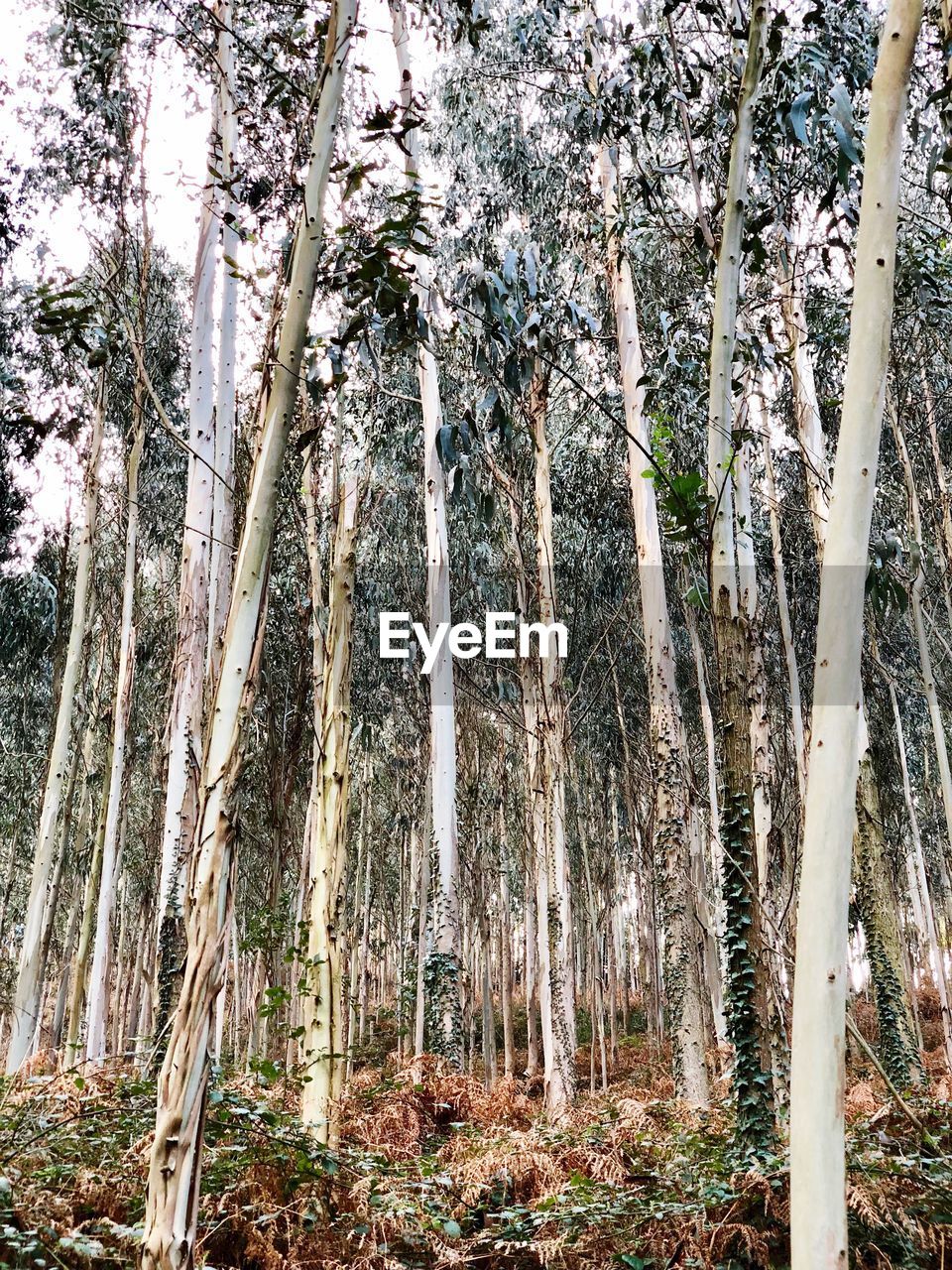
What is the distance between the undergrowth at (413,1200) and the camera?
3066 mm

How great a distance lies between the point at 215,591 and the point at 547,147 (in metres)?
9.12

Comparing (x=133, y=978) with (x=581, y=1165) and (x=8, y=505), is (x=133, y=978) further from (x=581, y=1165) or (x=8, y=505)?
(x=581, y=1165)

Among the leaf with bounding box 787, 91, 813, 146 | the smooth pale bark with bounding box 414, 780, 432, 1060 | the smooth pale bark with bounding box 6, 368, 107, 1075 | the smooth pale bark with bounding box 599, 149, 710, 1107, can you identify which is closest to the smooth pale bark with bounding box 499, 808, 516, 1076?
the smooth pale bark with bounding box 414, 780, 432, 1060

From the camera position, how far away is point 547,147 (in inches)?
438

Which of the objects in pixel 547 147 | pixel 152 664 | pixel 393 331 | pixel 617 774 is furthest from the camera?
pixel 617 774

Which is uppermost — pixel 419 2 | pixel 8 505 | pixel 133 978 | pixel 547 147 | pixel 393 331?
pixel 547 147

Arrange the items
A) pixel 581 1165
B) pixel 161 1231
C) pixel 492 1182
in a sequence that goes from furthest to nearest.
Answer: pixel 581 1165 → pixel 492 1182 → pixel 161 1231

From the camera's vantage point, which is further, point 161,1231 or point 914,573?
point 914,573

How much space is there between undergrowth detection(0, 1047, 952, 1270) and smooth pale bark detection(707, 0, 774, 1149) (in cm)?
37

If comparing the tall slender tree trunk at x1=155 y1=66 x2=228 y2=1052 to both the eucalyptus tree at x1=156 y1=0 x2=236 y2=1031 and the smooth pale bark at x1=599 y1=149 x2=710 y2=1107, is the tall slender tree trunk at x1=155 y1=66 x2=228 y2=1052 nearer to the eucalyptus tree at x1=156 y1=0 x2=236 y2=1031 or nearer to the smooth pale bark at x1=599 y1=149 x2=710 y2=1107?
the eucalyptus tree at x1=156 y1=0 x2=236 y2=1031

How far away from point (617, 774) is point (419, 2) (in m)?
15.4

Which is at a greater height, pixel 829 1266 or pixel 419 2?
pixel 419 2

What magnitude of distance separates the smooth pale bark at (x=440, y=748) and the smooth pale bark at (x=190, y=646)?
1.70 metres

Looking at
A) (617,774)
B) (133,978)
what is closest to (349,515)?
(617,774)
